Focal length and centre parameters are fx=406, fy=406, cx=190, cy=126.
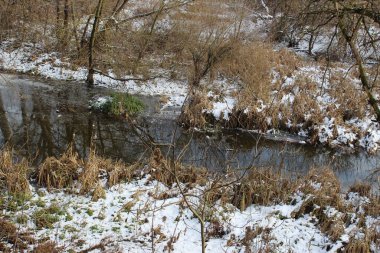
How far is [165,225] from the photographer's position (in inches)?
228

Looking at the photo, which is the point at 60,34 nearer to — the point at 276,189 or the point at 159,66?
the point at 159,66

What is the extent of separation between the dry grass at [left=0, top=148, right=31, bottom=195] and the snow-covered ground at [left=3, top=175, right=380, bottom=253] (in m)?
0.21

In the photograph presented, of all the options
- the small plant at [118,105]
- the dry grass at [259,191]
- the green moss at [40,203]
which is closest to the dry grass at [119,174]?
the green moss at [40,203]

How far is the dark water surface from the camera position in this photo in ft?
29.3

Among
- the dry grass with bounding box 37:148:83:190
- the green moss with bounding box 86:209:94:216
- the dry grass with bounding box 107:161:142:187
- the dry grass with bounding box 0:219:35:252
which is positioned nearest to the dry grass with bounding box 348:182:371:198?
the dry grass with bounding box 107:161:142:187

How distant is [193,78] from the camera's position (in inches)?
542

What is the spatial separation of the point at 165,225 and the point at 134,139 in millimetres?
4369

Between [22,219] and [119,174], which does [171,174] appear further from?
[22,219]

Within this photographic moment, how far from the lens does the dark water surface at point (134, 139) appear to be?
8.92 meters

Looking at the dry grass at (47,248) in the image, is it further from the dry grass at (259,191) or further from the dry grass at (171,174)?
the dry grass at (259,191)

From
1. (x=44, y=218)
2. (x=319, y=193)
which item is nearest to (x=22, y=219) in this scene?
(x=44, y=218)

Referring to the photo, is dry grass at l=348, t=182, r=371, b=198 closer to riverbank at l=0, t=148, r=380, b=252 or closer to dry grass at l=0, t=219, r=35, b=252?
riverbank at l=0, t=148, r=380, b=252

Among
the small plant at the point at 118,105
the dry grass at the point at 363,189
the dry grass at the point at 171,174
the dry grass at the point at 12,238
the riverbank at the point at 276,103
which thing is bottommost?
the dry grass at the point at 12,238

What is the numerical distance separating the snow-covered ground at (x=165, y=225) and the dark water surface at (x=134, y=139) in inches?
74.9
